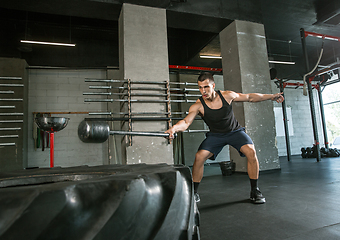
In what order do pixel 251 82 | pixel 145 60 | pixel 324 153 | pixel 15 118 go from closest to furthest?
pixel 145 60 < pixel 251 82 < pixel 15 118 < pixel 324 153

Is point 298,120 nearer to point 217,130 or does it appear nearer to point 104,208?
point 217,130

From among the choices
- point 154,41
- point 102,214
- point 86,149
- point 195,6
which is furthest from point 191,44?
point 102,214

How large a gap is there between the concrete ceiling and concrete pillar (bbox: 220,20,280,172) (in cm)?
34

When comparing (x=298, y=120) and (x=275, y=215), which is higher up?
(x=298, y=120)

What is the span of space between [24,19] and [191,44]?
442 centimetres

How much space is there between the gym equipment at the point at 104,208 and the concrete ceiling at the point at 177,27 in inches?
149

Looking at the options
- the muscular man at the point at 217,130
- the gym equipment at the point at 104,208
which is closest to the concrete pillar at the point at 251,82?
the muscular man at the point at 217,130

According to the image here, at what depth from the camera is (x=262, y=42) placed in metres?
4.49

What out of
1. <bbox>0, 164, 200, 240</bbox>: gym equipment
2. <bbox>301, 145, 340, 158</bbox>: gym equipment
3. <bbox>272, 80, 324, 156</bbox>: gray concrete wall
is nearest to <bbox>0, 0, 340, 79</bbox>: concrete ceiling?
<bbox>272, 80, 324, 156</bbox>: gray concrete wall

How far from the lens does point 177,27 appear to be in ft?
15.0

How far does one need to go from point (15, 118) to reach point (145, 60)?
3981 mm

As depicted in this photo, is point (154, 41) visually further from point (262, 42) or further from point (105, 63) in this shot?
point (105, 63)

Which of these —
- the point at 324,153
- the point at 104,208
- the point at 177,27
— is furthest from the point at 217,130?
the point at 324,153

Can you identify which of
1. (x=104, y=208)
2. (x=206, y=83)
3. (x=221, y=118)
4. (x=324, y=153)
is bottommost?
(x=324, y=153)
